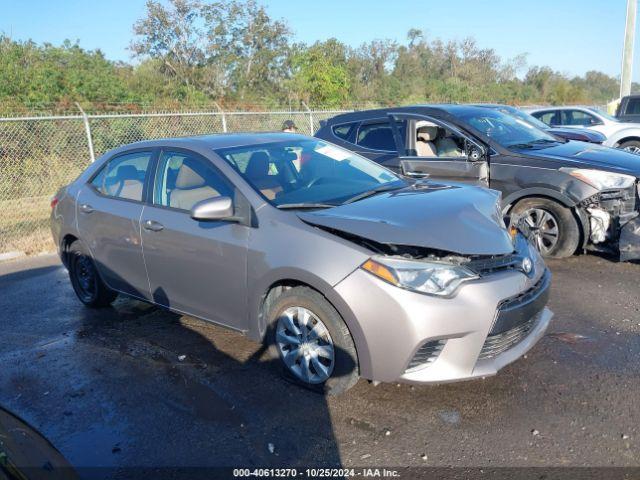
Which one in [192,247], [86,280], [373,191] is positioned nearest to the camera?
[192,247]

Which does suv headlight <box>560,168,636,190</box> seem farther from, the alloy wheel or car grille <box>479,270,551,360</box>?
the alloy wheel

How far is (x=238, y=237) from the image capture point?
3.72 m

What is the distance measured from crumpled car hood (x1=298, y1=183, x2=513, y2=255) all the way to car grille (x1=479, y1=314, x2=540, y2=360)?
0.48 meters

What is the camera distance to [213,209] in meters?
3.61

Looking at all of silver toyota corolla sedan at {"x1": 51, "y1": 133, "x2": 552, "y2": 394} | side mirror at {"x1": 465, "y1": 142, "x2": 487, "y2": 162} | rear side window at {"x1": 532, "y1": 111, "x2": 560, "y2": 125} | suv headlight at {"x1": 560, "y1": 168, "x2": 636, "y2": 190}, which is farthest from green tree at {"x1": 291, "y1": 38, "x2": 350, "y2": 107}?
silver toyota corolla sedan at {"x1": 51, "y1": 133, "x2": 552, "y2": 394}

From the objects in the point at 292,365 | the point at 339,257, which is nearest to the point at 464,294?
the point at 339,257

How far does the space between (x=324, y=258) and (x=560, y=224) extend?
Answer: 3.79 metres

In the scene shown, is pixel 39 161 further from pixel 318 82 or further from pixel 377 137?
pixel 318 82

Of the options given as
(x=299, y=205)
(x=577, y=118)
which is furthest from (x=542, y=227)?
(x=577, y=118)

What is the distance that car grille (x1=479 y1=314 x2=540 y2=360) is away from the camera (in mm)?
3184

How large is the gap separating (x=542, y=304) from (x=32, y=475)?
9.56 feet

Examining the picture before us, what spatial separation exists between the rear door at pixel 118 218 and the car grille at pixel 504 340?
8.96 ft

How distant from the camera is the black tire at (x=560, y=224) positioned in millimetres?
5930

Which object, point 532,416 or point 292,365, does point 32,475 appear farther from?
point 532,416
